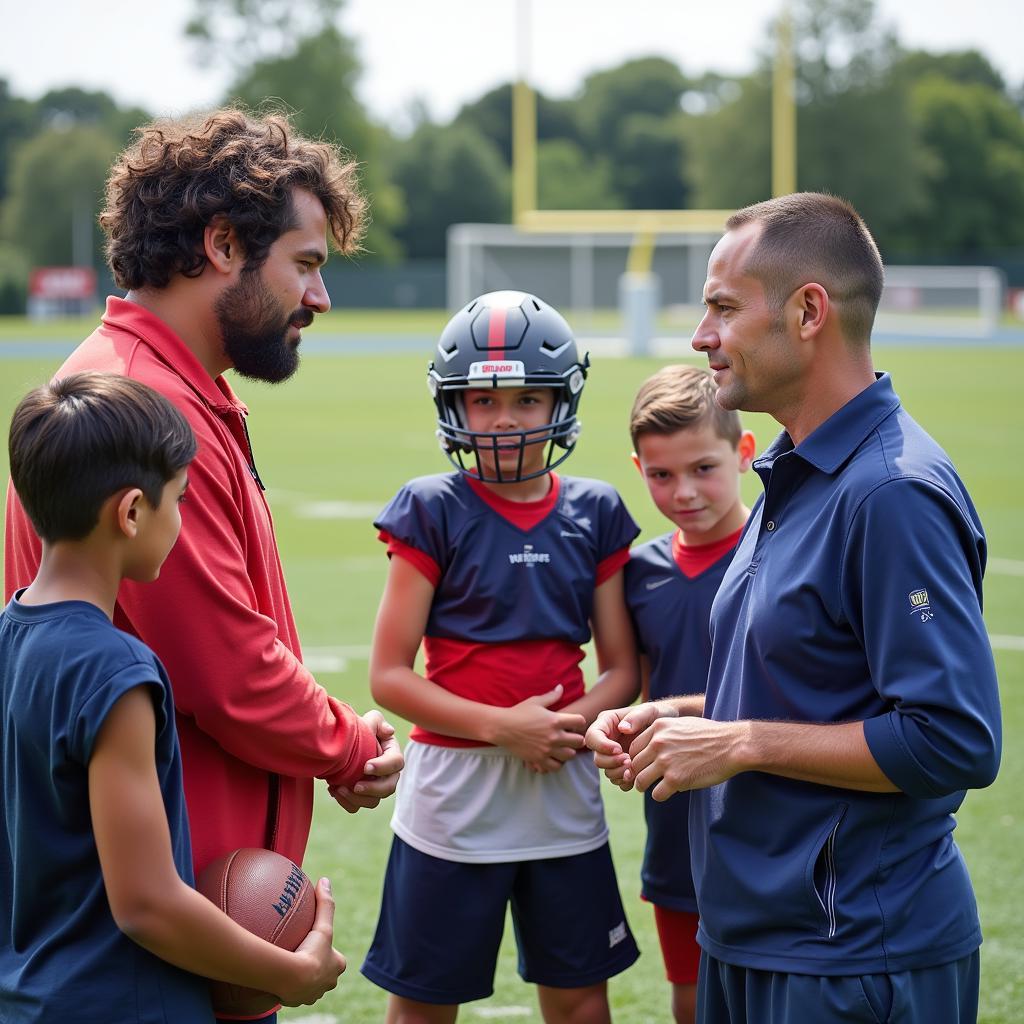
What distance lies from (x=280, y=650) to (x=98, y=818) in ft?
1.81

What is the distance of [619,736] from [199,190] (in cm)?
149

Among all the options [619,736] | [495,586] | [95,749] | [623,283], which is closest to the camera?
[95,749]

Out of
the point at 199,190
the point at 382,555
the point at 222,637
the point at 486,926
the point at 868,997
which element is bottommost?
the point at 382,555

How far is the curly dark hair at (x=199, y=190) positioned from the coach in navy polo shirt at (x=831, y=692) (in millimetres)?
927

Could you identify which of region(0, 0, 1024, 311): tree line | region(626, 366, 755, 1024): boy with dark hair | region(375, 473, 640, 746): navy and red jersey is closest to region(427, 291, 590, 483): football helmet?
region(375, 473, 640, 746): navy and red jersey

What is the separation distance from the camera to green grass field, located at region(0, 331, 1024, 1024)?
4.64 metres

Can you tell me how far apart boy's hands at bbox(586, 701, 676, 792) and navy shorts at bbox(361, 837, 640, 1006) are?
0.69 meters

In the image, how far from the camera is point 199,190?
117 inches

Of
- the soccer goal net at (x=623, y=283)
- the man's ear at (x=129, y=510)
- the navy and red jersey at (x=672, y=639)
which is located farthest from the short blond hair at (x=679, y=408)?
the soccer goal net at (x=623, y=283)

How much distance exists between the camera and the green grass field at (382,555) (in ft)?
15.2

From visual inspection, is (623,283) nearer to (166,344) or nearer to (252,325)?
(252,325)

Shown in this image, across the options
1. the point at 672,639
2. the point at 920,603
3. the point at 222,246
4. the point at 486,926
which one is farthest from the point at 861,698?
the point at 222,246

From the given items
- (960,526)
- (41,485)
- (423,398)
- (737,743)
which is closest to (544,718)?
(737,743)

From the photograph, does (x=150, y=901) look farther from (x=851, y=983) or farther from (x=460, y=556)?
(x=460, y=556)
